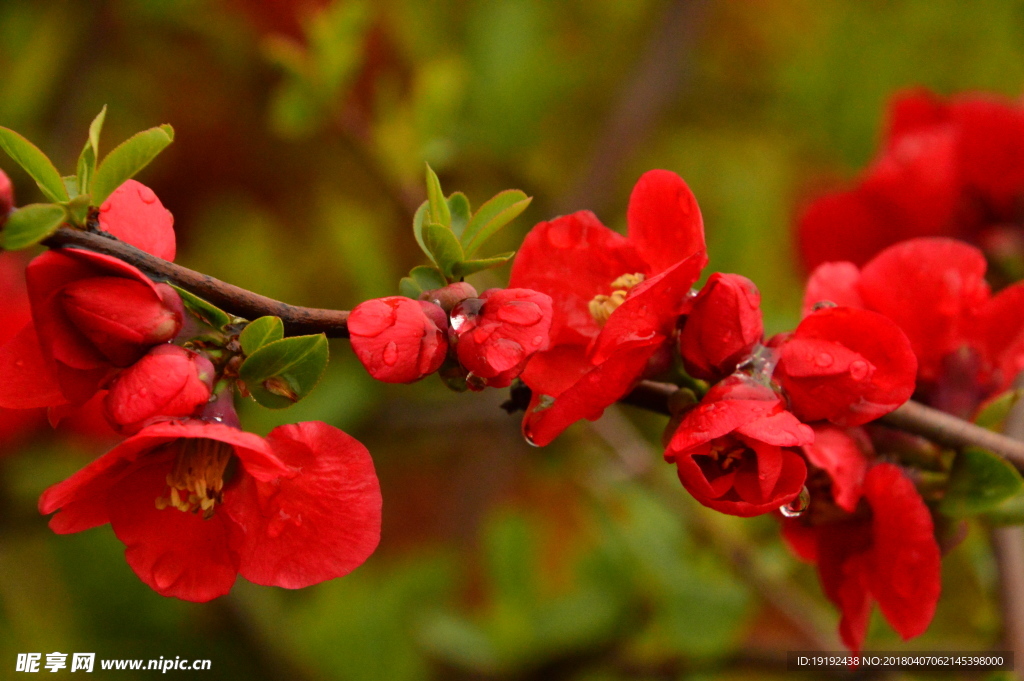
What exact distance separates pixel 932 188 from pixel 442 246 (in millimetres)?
613

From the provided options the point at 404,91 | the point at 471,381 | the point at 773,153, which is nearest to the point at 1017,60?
the point at 773,153

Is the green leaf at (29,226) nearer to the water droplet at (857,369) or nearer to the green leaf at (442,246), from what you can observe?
the green leaf at (442,246)

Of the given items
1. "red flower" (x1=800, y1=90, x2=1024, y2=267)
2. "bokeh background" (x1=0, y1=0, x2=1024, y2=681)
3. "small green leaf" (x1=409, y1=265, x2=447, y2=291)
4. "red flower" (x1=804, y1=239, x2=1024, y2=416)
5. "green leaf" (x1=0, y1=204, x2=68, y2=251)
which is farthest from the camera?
"bokeh background" (x1=0, y1=0, x2=1024, y2=681)

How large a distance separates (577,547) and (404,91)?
119 cm

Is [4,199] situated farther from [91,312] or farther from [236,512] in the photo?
[236,512]

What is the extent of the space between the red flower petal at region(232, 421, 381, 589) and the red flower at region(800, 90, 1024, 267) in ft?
2.08

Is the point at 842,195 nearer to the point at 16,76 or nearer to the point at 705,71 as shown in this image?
the point at 16,76

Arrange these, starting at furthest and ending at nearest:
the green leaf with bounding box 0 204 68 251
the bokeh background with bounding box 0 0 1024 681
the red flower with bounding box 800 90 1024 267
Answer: the bokeh background with bounding box 0 0 1024 681 → the red flower with bounding box 800 90 1024 267 → the green leaf with bounding box 0 204 68 251

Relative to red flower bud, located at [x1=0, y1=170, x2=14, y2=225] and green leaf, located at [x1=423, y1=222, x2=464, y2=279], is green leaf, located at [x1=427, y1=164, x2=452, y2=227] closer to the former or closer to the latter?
green leaf, located at [x1=423, y1=222, x2=464, y2=279]

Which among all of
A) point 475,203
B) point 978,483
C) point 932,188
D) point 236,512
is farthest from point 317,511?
point 475,203

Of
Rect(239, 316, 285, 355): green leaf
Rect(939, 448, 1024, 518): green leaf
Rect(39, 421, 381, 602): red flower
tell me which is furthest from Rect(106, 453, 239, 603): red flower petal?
Rect(939, 448, 1024, 518): green leaf

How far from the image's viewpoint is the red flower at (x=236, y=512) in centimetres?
45

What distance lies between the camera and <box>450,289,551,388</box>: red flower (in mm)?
415

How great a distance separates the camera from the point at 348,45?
105cm
